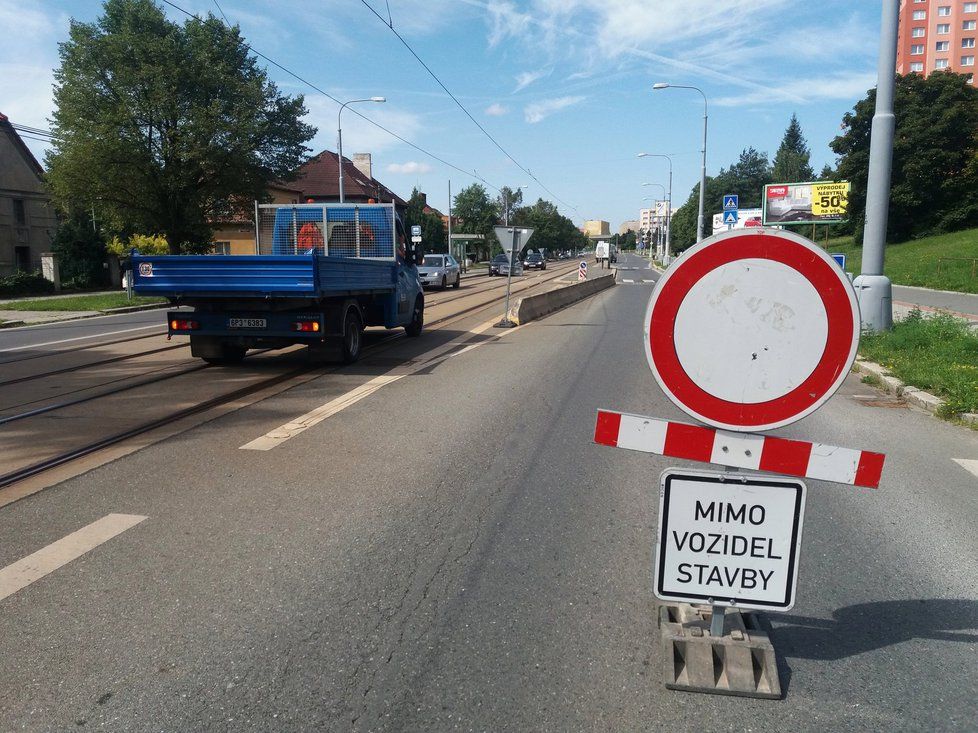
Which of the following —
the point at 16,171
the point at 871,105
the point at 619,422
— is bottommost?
the point at 619,422

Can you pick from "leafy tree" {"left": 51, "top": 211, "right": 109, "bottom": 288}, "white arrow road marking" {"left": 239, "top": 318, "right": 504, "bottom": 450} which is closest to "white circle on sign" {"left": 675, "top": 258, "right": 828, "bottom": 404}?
"white arrow road marking" {"left": 239, "top": 318, "right": 504, "bottom": 450}

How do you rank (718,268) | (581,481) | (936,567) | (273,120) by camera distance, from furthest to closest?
(273,120), (581,481), (936,567), (718,268)

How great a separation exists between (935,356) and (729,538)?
886cm

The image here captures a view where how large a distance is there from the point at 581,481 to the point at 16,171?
153 ft

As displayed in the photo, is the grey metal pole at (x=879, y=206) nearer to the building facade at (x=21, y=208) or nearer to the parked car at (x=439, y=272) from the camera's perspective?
the parked car at (x=439, y=272)

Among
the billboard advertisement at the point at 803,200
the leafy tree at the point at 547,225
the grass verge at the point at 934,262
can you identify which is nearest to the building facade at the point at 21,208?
the billboard advertisement at the point at 803,200

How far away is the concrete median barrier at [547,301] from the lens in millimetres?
19484

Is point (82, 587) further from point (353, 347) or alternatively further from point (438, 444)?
point (353, 347)

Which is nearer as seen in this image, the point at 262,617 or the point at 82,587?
the point at 262,617

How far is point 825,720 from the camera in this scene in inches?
107

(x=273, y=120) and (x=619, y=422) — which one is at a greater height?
(x=273, y=120)

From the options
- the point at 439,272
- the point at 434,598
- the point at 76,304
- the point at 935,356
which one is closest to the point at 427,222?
the point at 439,272

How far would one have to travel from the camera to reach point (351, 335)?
11492mm

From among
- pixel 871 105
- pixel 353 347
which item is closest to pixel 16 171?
pixel 353 347
